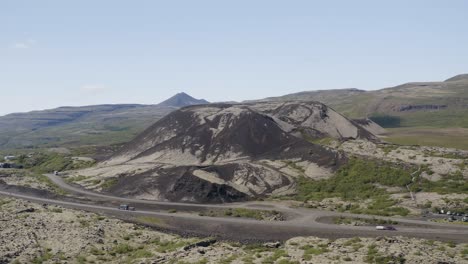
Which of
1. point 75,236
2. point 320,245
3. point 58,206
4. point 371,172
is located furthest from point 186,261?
point 371,172

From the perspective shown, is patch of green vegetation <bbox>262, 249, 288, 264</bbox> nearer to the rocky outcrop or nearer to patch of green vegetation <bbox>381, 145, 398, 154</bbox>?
the rocky outcrop

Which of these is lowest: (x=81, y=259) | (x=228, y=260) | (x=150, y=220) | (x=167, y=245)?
(x=150, y=220)

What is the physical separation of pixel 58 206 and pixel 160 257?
46121 mm

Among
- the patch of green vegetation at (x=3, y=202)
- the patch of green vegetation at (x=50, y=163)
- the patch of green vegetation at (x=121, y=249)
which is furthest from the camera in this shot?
the patch of green vegetation at (x=50, y=163)

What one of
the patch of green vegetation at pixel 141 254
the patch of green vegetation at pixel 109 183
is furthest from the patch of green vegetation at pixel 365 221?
the patch of green vegetation at pixel 109 183

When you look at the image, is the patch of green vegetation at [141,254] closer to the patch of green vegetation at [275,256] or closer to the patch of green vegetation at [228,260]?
the patch of green vegetation at [228,260]

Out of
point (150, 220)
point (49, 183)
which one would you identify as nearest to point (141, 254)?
point (150, 220)

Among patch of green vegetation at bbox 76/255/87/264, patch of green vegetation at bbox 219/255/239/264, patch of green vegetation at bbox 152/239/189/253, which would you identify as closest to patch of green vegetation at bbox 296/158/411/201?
patch of green vegetation at bbox 152/239/189/253

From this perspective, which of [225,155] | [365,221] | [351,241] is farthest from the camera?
[225,155]

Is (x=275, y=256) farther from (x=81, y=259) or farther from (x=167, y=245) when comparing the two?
(x=81, y=259)

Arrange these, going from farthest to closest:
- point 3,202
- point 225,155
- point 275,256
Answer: point 225,155 < point 3,202 < point 275,256

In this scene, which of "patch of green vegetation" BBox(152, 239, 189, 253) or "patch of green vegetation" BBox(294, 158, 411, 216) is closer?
"patch of green vegetation" BBox(152, 239, 189, 253)

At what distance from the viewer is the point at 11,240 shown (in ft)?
207

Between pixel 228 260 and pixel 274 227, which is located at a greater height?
pixel 228 260
